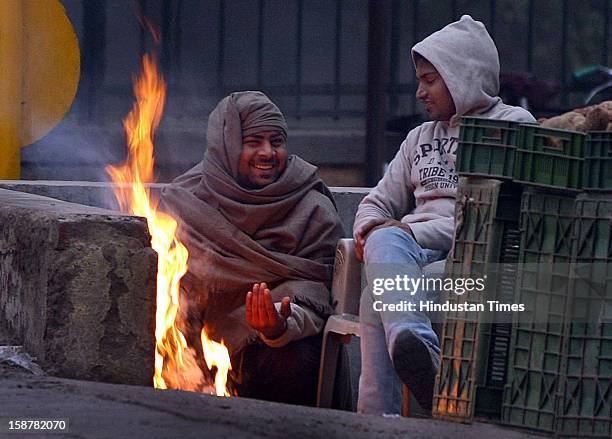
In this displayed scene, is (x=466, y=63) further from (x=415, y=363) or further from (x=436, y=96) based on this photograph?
(x=415, y=363)

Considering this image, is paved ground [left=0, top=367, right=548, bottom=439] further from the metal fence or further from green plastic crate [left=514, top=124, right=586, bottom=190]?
the metal fence

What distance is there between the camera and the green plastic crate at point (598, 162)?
4027 mm

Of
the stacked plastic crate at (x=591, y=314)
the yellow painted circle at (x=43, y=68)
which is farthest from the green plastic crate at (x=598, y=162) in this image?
the yellow painted circle at (x=43, y=68)

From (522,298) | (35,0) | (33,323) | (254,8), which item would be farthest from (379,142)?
(522,298)

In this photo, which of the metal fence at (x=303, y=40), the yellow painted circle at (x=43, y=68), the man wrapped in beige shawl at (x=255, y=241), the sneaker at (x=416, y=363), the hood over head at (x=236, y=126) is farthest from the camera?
the metal fence at (x=303, y=40)

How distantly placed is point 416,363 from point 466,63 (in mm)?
1484

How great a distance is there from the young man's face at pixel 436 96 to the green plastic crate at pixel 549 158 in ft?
4.58

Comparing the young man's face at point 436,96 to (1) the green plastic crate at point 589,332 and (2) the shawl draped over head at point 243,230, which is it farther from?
(1) the green plastic crate at point 589,332

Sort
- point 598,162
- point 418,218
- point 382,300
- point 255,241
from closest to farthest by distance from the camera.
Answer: point 598,162, point 382,300, point 418,218, point 255,241

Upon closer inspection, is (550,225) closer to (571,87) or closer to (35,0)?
(35,0)

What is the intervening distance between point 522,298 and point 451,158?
1377 millimetres

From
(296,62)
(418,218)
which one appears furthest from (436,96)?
(296,62)

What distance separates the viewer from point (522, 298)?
4133mm

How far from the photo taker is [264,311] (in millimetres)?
5273
